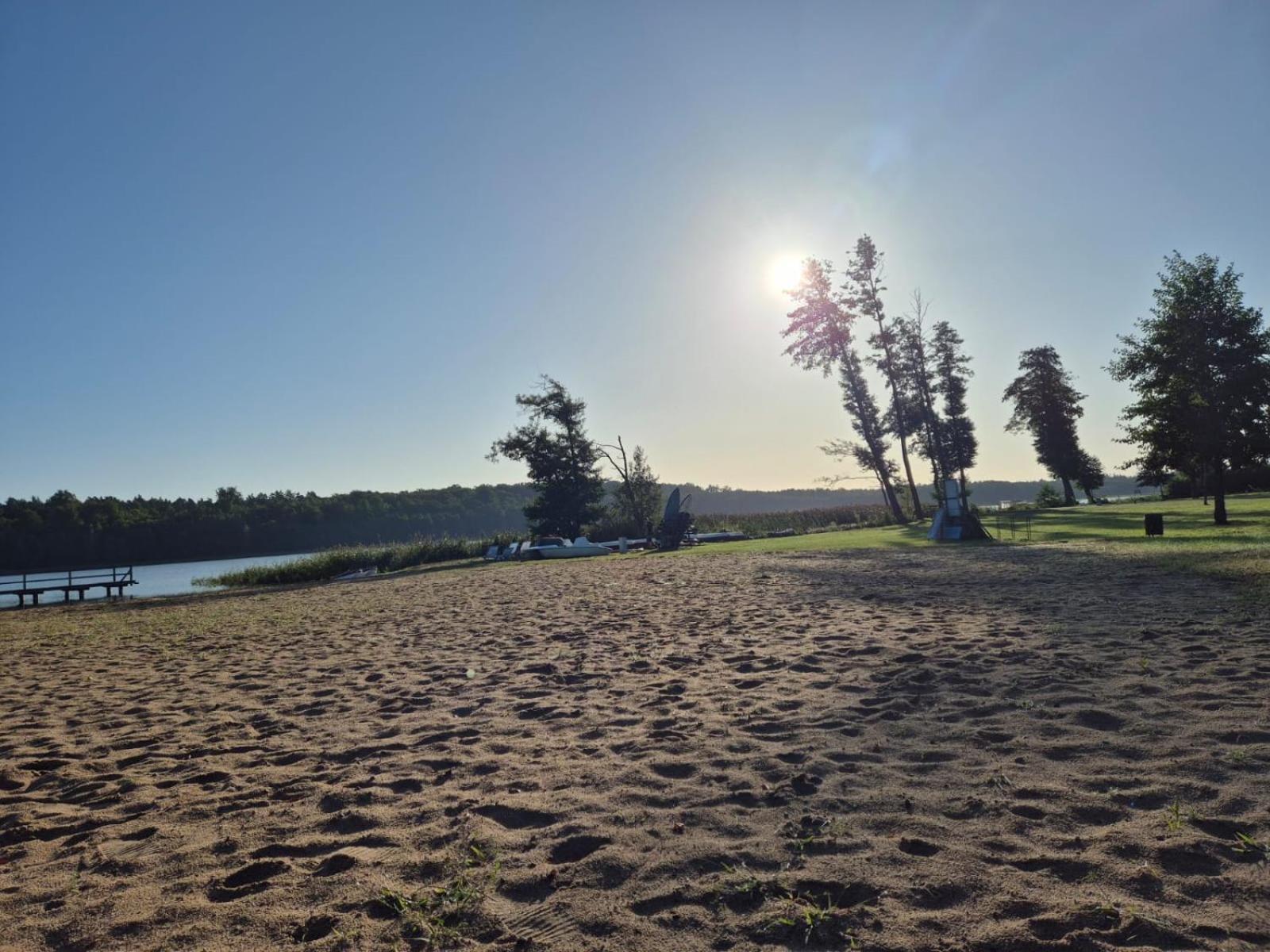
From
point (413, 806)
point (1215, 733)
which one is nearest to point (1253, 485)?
point (1215, 733)

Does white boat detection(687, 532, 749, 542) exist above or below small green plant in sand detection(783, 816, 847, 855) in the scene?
above

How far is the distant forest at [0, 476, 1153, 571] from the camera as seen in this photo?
194 feet

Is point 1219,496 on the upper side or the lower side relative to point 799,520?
upper

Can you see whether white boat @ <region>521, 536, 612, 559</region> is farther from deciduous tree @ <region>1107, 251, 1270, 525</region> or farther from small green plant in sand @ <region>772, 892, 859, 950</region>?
Answer: small green plant in sand @ <region>772, 892, 859, 950</region>

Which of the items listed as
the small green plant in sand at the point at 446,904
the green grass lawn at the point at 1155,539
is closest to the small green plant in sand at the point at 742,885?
the small green plant in sand at the point at 446,904

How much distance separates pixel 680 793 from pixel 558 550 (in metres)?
27.9

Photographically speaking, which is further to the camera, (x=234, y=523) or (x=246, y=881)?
(x=234, y=523)

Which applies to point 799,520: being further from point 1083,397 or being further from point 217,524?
point 217,524

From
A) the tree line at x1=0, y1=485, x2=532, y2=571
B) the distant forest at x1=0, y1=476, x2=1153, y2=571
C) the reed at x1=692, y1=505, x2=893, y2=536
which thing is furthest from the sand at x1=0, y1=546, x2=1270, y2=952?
the tree line at x1=0, y1=485, x2=532, y2=571

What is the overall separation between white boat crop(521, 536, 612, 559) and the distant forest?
62.8 ft

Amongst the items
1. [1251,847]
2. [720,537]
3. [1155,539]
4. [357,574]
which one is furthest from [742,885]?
[720,537]

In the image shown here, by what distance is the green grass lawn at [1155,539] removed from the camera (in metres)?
11.6

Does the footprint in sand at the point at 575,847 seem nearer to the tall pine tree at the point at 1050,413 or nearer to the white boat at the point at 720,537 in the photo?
the white boat at the point at 720,537

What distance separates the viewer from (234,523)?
70688mm
